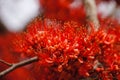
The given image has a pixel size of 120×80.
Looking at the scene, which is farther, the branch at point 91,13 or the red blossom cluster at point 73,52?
the branch at point 91,13

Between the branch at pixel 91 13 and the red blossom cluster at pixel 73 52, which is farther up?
the branch at pixel 91 13

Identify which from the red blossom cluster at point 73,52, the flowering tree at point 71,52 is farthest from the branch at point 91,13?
the red blossom cluster at point 73,52

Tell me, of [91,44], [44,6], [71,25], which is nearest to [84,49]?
[91,44]

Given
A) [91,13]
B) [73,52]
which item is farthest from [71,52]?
[91,13]

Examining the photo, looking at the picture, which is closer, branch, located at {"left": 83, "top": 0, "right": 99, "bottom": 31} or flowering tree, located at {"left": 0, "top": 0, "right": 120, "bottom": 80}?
flowering tree, located at {"left": 0, "top": 0, "right": 120, "bottom": 80}

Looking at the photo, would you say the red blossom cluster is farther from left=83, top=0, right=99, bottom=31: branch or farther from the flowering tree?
left=83, top=0, right=99, bottom=31: branch

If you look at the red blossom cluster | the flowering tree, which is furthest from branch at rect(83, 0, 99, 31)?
the red blossom cluster

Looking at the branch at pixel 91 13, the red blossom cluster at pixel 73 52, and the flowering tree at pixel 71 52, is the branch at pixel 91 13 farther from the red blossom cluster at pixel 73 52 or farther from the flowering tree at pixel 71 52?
the red blossom cluster at pixel 73 52

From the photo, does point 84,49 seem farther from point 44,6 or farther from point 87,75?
point 44,6

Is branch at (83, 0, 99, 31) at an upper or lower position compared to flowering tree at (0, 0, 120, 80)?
upper
